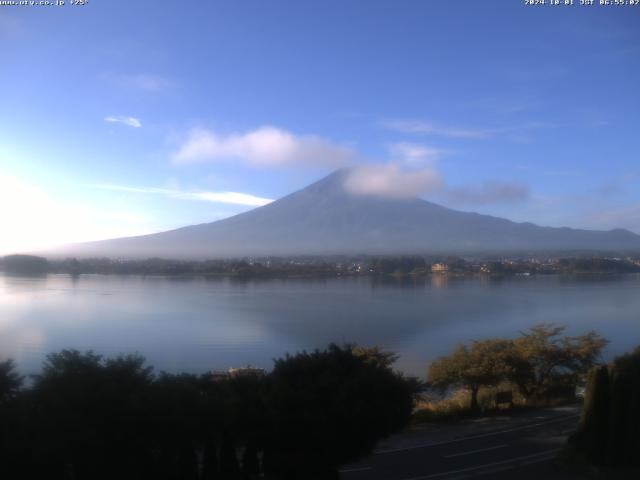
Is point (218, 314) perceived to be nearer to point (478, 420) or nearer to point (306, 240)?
point (478, 420)

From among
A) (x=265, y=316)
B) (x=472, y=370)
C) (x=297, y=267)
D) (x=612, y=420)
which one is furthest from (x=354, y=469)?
(x=297, y=267)

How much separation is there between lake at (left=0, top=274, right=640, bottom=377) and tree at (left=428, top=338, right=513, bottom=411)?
1744 millimetres

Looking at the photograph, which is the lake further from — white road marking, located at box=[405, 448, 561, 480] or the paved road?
white road marking, located at box=[405, 448, 561, 480]

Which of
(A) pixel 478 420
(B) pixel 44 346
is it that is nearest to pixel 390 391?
(A) pixel 478 420

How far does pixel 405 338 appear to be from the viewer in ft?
49.1

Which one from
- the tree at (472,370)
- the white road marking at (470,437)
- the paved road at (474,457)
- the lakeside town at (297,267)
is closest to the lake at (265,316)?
the lakeside town at (297,267)

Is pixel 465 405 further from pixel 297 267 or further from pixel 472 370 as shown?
pixel 297 267

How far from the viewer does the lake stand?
12.0 metres

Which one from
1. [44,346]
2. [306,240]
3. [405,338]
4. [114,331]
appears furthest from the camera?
[306,240]

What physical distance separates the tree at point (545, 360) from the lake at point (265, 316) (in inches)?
76.8

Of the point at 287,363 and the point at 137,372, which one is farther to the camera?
the point at 287,363

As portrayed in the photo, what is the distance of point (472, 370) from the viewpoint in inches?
364

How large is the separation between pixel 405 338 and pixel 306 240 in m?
46.9

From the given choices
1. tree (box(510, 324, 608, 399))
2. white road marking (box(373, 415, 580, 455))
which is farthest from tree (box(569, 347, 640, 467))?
tree (box(510, 324, 608, 399))
